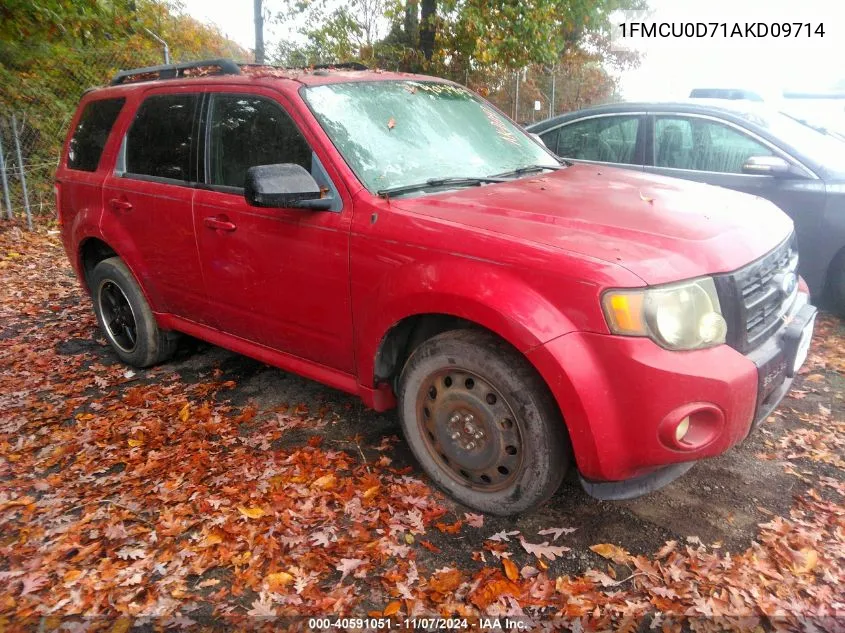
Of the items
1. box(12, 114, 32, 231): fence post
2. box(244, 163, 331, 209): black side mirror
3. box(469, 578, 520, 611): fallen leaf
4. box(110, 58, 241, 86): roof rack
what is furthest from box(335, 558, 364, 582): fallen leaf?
box(12, 114, 32, 231): fence post

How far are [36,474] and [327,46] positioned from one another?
14.1 metres

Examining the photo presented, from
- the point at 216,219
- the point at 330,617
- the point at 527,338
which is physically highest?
the point at 216,219

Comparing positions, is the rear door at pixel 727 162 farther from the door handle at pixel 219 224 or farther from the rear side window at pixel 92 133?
the rear side window at pixel 92 133

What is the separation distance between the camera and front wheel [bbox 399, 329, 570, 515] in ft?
8.60

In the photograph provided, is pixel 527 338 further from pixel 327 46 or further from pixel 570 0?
pixel 327 46

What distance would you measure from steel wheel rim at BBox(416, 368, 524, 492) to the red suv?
1cm

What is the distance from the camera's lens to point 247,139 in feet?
11.7

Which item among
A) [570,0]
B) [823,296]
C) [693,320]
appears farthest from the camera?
[570,0]

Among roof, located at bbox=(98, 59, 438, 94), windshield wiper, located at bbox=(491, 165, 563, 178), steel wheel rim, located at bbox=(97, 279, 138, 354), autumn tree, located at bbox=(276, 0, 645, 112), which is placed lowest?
steel wheel rim, located at bbox=(97, 279, 138, 354)

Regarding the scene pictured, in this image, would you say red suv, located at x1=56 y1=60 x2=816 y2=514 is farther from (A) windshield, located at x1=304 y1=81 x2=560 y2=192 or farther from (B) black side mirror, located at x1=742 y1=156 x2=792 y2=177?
(B) black side mirror, located at x1=742 y1=156 x2=792 y2=177

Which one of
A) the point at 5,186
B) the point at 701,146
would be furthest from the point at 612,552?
the point at 5,186

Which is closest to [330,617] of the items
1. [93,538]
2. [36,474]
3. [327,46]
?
[93,538]

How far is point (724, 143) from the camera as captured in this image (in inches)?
210

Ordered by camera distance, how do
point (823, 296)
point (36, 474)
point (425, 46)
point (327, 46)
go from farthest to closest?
point (327, 46), point (425, 46), point (823, 296), point (36, 474)
